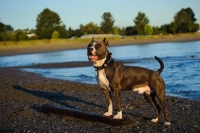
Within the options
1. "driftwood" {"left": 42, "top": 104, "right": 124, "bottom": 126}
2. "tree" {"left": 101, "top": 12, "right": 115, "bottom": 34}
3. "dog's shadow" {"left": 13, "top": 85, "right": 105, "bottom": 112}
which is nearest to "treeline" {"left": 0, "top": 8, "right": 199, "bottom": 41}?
"tree" {"left": 101, "top": 12, "right": 115, "bottom": 34}

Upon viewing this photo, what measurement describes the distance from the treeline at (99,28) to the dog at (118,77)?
72096 mm

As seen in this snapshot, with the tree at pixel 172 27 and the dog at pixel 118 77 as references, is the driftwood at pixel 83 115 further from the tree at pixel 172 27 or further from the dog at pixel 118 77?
the tree at pixel 172 27

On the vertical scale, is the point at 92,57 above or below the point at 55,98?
above

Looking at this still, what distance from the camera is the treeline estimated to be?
90.8 metres

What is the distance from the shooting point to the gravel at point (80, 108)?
7809 millimetres

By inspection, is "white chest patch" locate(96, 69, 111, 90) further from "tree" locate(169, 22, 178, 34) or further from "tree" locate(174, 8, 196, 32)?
"tree" locate(174, 8, 196, 32)

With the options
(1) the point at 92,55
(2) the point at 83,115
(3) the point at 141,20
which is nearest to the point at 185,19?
(3) the point at 141,20

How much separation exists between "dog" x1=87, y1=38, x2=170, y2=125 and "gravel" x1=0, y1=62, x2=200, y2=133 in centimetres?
57

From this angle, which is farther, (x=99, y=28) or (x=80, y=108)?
(x=99, y=28)

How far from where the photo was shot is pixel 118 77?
26.1 feet

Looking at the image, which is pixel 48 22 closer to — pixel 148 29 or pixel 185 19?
pixel 148 29

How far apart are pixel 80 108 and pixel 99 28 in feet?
389

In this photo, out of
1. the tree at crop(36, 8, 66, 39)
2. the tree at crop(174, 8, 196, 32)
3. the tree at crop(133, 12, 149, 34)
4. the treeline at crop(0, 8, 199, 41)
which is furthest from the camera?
the tree at crop(133, 12, 149, 34)

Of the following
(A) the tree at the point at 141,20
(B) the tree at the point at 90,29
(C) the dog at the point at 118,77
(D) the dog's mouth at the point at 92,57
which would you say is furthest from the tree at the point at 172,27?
(D) the dog's mouth at the point at 92,57
